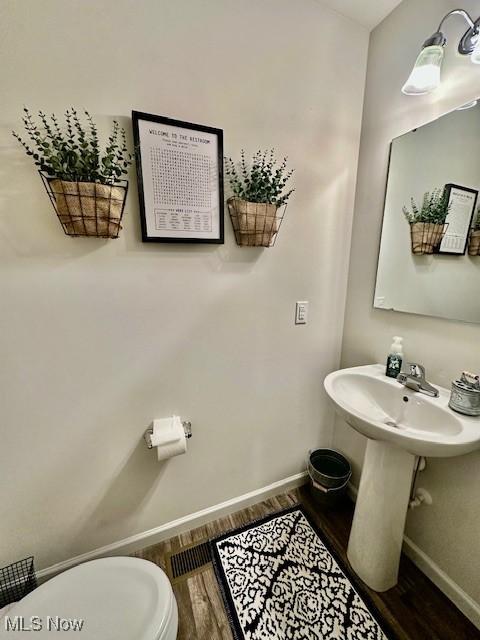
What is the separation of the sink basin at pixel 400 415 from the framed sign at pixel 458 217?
0.59 metres

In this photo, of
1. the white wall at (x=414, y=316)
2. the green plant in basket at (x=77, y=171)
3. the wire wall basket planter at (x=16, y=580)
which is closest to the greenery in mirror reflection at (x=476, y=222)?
the white wall at (x=414, y=316)

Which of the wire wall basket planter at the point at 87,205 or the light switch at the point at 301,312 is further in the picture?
the light switch at the point at 301,312

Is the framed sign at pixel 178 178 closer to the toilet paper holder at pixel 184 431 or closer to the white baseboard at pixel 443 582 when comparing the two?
the toilet paper holder at pixel 184 431

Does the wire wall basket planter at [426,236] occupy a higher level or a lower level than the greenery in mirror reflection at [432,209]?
lower

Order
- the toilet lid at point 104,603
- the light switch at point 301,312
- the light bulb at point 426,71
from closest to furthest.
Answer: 1. the toilet lid at point 104,603
2. the light bulb at point 426,71
3. the light switch at point 301,312

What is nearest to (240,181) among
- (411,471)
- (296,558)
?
(411,471)

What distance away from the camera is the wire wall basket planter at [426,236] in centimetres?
104

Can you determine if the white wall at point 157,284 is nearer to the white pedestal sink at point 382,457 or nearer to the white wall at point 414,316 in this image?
the white wall at point 414,316

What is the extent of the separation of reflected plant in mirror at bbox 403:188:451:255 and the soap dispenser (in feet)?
1.38

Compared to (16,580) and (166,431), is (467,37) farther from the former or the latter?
(16,580)

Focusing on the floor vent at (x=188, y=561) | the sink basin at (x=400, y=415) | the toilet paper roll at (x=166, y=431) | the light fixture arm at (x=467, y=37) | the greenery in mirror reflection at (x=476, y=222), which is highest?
the light fixture arm at (x=467, y=37)

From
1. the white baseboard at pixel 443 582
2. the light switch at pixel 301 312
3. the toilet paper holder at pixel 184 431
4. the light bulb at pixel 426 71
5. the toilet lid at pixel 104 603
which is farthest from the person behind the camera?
the light switch at pixel 301 312

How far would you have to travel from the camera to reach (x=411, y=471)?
3.31 ft

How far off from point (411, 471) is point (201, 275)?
1196 mm
